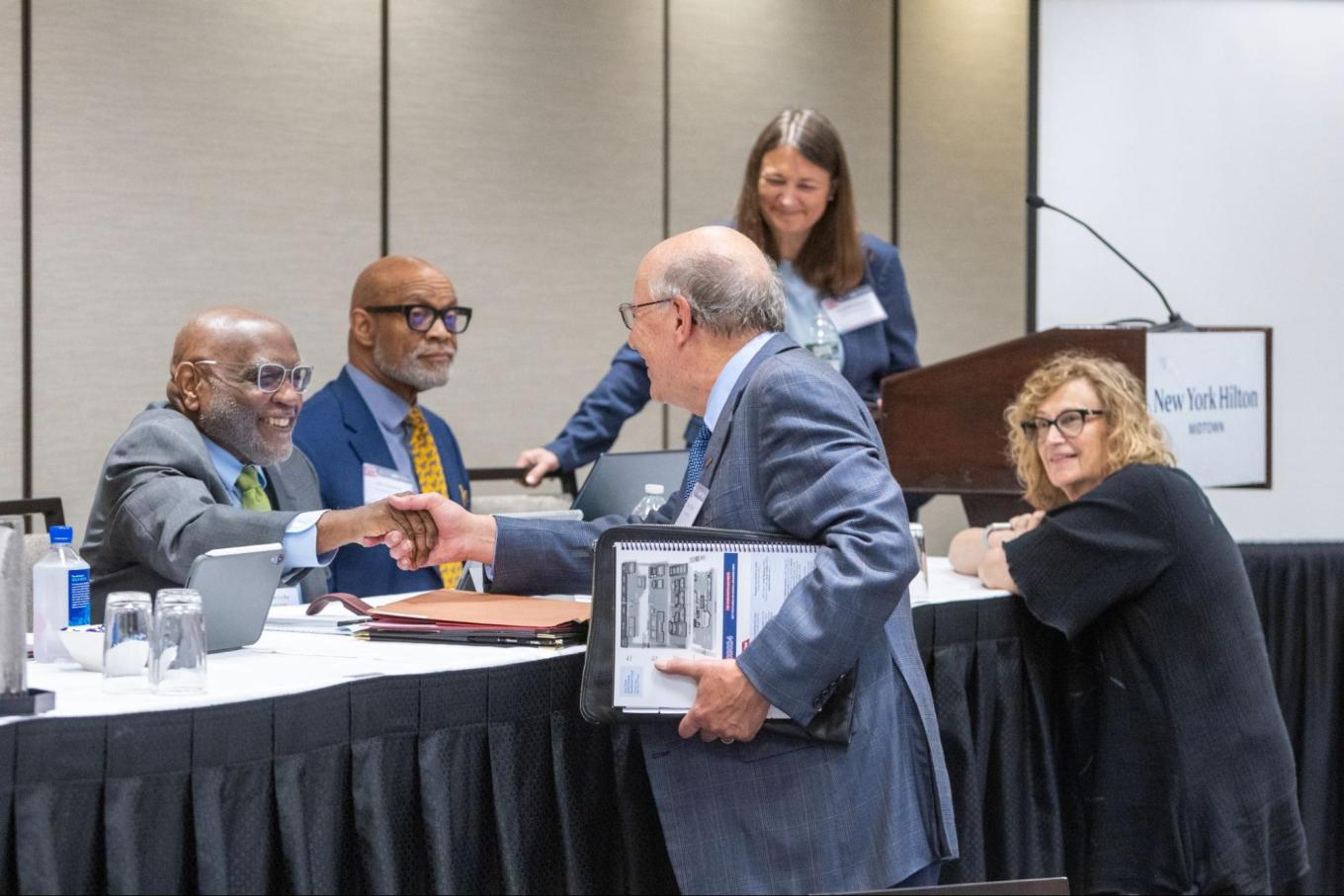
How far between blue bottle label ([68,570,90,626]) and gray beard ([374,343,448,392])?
167cm

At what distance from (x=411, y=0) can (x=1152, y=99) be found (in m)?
2.82

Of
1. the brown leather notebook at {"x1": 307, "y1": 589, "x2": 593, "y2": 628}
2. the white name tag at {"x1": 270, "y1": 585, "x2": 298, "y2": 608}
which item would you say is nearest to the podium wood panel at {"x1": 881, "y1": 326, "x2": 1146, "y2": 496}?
the brown leather notebook at {"x1": 307, "y1": 589, "x2": 593, "y2": 628}

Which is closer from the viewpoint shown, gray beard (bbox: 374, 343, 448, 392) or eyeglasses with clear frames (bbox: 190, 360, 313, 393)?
eyeglasses with clear frames (bbox: 190, 360, 313, 393)

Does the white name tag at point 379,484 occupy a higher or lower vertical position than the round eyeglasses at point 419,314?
lower

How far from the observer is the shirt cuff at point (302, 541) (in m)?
2.67

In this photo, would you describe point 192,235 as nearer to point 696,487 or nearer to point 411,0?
point 411,0

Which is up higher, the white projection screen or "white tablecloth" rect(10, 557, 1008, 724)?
the white projection screen

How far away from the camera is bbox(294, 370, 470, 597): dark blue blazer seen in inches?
137

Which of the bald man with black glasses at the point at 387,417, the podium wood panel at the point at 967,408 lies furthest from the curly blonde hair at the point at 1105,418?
the bald man with black glasses at the point at 387,417

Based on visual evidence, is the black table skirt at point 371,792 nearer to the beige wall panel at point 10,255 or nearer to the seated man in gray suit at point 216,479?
the seated man in gray suit at point 216,479

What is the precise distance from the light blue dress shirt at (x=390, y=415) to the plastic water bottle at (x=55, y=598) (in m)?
1.51

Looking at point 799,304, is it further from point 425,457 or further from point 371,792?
point 371,792

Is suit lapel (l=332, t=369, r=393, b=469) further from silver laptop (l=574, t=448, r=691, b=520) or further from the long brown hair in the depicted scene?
the long brown hair

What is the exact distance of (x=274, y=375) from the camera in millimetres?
2959
